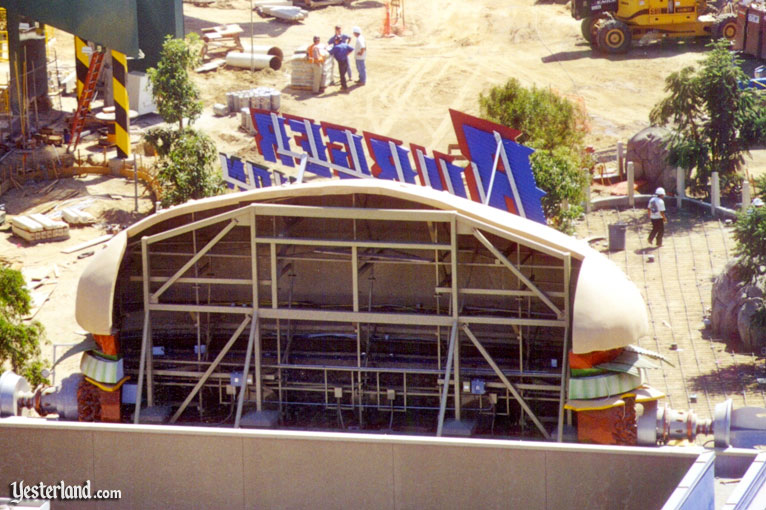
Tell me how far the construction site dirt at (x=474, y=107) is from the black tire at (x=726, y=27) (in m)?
0.96

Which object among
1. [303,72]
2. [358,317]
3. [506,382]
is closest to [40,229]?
[303,72]

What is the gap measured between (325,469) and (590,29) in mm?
38735

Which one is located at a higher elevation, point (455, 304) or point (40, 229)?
point (455, 304)

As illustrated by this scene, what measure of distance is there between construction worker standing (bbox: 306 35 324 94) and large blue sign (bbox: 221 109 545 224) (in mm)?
9243

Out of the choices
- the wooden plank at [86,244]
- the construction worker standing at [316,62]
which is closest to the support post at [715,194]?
the construction worker standing at [316,62]

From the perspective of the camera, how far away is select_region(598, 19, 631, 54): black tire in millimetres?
52219

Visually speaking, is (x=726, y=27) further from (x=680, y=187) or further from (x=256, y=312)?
(x=256, y=312)

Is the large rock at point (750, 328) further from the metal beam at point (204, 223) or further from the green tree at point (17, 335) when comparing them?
the green tree at point (17, 335)

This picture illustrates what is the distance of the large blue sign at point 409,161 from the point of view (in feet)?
101

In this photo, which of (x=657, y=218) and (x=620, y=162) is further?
(x=620, y=162)

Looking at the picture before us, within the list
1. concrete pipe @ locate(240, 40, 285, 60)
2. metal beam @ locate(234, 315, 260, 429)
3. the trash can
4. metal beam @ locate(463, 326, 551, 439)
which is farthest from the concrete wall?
concrete pipe @ locate(240, 40, 285, 60)

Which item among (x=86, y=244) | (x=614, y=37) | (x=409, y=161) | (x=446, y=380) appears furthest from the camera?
(x=614, y=37)

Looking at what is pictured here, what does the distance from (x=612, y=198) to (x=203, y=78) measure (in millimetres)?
17838

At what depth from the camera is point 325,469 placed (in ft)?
58.5
